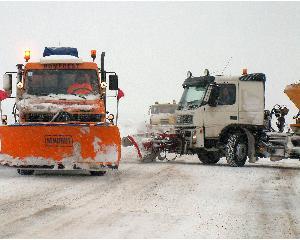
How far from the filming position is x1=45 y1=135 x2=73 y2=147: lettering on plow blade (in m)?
11.8

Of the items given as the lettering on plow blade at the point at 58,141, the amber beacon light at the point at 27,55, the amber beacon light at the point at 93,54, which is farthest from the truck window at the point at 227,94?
the lettering on plow blade at the point at 58,141

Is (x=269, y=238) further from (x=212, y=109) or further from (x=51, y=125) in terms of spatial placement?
(x=212, y=109)

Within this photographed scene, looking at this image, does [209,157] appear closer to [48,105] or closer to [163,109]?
[163,109]

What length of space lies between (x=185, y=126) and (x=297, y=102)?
3414 millimetres

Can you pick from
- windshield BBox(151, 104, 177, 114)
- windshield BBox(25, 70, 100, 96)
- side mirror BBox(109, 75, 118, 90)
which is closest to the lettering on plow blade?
windshield BBox(25, 70, 100, 96)

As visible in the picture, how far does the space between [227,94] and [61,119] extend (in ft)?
19.2

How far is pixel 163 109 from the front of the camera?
23.7 m

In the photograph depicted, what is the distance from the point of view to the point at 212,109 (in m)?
16.4

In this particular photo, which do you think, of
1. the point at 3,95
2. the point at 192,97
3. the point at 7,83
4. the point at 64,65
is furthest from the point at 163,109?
the point at 7,83

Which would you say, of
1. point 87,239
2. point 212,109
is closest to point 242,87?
point 212,109

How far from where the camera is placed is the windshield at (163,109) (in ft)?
77.5

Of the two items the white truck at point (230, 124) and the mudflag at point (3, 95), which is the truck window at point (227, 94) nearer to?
the white truck at point (230, 124)

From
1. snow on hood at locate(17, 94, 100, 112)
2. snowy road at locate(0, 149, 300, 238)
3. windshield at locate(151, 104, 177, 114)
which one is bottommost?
snowy road at locate(0, 149, 300, 238)

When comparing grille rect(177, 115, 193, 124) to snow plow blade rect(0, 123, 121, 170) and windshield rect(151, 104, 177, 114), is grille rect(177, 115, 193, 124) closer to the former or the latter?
snow plow blade rect(0, 123, 121, 170)
